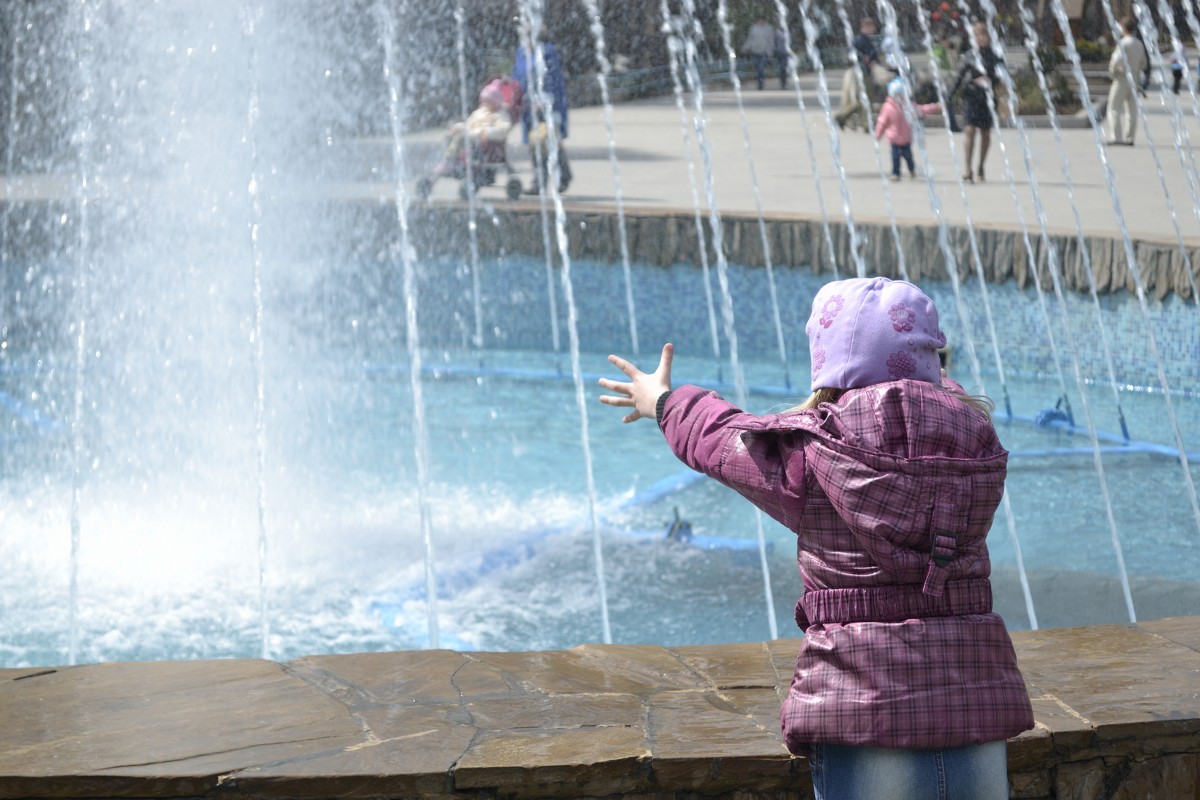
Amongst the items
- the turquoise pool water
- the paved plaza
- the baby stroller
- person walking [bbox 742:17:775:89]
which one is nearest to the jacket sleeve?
the turquoise pool water

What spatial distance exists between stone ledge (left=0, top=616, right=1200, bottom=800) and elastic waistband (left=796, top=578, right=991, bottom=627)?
1.45 ft

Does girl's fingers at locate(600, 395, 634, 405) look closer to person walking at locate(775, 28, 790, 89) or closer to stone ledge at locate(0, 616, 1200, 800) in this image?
stone ledge at locate(0, 616, 1200, 800)

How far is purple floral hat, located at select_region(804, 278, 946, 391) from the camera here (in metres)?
1.76

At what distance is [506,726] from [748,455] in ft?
2.37

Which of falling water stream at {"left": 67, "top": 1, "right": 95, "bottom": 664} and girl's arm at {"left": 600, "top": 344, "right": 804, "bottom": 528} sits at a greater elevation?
falling water stream at {"left": 67, "top": 1, "right": 95, "bottom": 664}

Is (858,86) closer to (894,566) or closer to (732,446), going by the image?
(732,446)

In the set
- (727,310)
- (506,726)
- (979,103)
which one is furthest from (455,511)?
(979,103)

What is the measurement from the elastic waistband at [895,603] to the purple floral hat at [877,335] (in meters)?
0.27

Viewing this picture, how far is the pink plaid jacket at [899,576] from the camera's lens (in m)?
1.71

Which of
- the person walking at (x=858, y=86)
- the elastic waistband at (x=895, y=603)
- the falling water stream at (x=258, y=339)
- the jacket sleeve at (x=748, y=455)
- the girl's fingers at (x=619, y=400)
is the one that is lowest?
the elastic waistband at (x=895, y=603)

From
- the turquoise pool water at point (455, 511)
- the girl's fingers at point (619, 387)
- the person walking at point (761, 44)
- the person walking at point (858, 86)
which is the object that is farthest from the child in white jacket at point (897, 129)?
the girl's fingers at point (619, 387)

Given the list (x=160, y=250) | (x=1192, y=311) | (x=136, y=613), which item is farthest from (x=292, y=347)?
(x=1192, y=311)

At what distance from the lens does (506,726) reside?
7.39 ft

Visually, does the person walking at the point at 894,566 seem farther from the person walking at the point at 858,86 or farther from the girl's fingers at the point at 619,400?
the person walking at the point at 858,86
